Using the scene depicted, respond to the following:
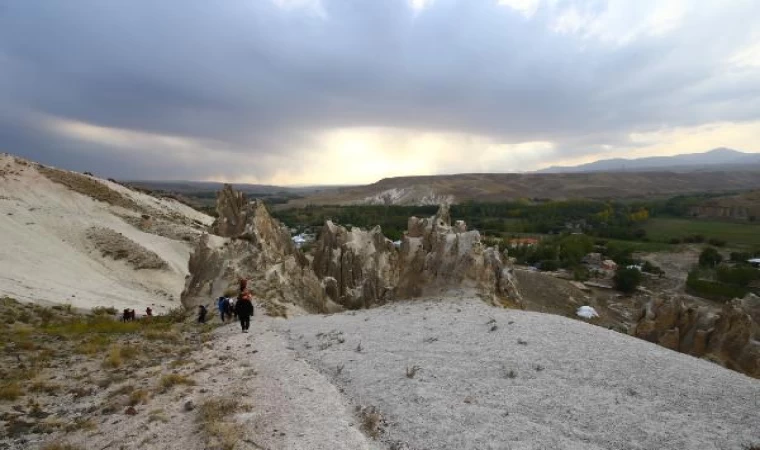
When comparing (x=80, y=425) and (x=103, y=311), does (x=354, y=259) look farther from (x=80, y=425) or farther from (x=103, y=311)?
(x=80, y=425)

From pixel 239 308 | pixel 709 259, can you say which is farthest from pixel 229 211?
pixel 709 259

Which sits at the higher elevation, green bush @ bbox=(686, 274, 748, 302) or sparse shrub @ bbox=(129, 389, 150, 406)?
sparse shrub @ bbox=(129, 389, 150, 406)

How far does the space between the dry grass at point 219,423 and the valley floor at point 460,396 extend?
54 millimetres

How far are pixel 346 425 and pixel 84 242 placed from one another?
39176 mm

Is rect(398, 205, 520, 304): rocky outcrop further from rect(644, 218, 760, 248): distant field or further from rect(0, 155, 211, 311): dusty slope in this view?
rect(644, 218, 760, 248): distant field

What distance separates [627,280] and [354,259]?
44.5 meters

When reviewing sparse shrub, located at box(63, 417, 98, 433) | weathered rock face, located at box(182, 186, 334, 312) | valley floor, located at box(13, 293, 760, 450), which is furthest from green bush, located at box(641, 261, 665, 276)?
sparse shrub, located at box(63, 417, 98, 433)

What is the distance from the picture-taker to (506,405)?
8.33 metres

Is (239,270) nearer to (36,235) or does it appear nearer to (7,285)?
(7,285)

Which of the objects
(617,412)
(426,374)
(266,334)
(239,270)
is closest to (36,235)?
(239,270)

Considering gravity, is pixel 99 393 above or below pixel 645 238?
above

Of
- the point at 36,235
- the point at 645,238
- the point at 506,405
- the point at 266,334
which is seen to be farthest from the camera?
the point at 645,238

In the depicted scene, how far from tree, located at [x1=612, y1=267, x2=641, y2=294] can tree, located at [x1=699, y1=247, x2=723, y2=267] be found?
2096 centimetres

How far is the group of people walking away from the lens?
15.1 m
